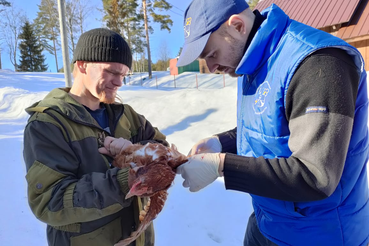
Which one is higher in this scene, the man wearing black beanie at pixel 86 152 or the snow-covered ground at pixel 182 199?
the man wearing black beanie at pixel 86 152

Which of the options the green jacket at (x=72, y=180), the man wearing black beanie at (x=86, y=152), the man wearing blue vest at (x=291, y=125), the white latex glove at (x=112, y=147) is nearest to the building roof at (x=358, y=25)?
the man wearing blue vest at (x=291, y=125)

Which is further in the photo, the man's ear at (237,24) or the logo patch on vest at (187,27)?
the logo patch on vest at (187,27)

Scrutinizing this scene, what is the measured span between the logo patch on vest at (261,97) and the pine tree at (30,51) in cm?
3933

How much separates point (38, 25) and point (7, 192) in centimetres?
3819

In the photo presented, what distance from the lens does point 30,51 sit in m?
33.2

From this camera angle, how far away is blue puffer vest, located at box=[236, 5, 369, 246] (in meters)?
1.20

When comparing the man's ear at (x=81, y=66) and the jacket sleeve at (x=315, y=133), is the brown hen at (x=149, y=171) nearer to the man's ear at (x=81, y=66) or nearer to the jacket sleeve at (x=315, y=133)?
the jacket sleeve at (x=315, y=133)

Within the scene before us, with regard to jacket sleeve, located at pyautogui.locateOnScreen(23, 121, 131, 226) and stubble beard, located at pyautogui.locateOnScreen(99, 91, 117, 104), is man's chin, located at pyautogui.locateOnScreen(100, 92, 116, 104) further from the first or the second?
jacket sleeve, located at pyautogui.locateOnScreen(23, 121, 131, 226)

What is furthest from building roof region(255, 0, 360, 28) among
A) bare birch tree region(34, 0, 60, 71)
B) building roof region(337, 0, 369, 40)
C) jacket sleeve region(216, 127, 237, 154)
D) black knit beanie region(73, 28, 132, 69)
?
bare birch tree region(34, 0, 60, 71)

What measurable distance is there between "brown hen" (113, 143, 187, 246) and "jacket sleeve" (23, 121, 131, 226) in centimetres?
9

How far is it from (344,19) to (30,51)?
36.9 metres

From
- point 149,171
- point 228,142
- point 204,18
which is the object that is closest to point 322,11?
point 228,142

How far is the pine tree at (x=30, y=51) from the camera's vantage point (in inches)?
1291

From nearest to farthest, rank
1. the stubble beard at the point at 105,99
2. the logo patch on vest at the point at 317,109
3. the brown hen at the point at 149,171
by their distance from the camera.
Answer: the logo patch on vest at the point at 317,109 < the brown hen at the point at 149,171 < the stubble beard at the point at 105,99
